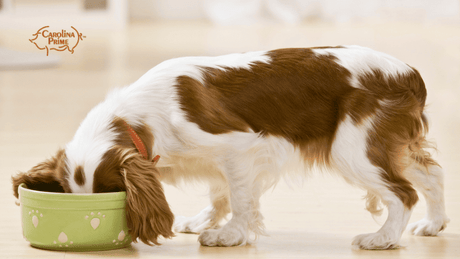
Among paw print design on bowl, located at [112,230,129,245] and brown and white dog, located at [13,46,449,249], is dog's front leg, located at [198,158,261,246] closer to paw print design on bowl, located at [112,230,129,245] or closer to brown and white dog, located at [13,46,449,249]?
brown and white dog, located at [13,46,449,249]

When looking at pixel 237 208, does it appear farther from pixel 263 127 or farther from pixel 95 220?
pixel 95 220

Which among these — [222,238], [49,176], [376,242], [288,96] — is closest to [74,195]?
[49,176]

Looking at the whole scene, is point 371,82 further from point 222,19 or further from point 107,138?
point 222,19

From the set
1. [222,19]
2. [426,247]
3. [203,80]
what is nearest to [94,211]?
[203,80]

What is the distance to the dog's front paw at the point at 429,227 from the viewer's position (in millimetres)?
2887

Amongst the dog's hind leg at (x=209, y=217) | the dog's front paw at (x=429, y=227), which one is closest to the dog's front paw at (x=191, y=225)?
the dog's hind leg at (x=209, y=217)

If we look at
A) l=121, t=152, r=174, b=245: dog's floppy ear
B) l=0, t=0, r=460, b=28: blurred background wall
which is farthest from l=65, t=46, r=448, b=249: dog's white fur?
l=0, t=0, r=460, b=28: blurred background wall

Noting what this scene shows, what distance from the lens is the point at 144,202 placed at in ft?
8.12

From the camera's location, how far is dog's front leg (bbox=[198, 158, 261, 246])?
107 inches

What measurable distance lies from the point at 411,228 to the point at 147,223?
112 centimetres

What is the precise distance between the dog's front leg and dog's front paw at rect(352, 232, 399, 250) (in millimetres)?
408

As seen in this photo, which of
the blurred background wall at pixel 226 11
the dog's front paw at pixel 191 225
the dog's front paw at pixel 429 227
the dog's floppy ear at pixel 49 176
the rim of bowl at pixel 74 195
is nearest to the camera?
the rim of bowl at pixel 74 195

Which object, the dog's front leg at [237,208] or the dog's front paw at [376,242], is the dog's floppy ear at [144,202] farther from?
the dog's front paw at [376,242]

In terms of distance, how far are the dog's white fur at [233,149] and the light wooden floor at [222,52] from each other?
95 millimetres
